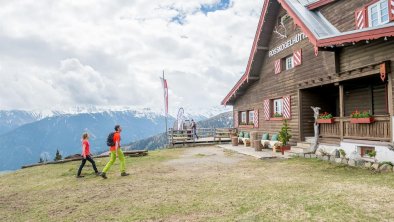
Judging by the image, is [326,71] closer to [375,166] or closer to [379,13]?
[379,13]

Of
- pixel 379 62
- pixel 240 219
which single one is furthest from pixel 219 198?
pixel 379 62

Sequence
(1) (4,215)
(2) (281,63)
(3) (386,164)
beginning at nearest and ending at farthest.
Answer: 1. (1) (4,215)
2. (3) (386,164)
3. (2) (281,63)

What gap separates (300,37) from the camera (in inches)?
709

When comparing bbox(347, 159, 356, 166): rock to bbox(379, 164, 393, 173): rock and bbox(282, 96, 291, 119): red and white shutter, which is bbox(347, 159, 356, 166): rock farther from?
bbox(282, 96, 291, 119): red and white shutter

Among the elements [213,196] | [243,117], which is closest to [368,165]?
[213,196]

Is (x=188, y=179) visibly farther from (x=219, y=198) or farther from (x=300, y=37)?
(x=300, y=37)

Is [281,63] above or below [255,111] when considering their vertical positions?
above

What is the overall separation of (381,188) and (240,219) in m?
4.24

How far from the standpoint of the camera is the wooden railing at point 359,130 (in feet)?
38.0

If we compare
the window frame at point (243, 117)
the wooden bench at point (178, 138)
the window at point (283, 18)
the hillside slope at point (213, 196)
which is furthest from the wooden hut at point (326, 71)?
the wooden bench at point (178, 138)

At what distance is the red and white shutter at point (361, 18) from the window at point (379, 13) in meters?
0.19

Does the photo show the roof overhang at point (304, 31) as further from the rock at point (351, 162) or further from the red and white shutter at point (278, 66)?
the rock at point (351, 162)

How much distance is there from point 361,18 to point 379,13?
0.75m

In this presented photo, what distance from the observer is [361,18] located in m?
14.2
